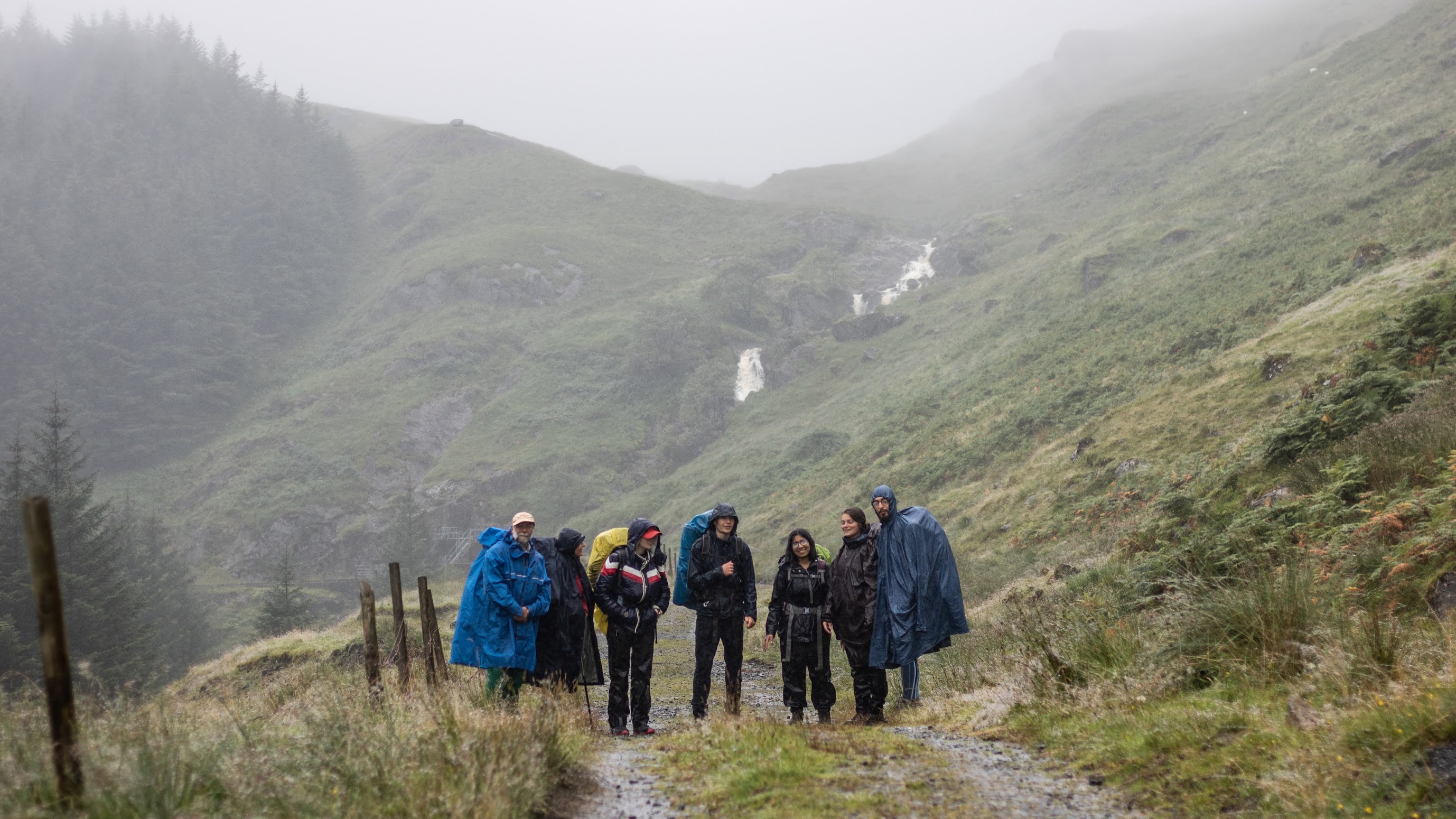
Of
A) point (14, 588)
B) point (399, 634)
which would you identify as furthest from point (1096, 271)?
point (14, 588)

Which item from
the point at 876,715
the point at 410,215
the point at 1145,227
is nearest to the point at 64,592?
the point at 876,715

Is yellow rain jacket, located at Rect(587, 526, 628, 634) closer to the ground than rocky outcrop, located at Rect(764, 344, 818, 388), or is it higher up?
closer to the ground

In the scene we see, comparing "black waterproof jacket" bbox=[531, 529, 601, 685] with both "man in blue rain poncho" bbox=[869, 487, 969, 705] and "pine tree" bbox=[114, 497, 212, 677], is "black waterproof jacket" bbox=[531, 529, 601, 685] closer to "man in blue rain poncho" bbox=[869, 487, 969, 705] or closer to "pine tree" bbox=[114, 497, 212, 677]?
"man in blue rain poncho" bbox=[869, 487, 969, 705]

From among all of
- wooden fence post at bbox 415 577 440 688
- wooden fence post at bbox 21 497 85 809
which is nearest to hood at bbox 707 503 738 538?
wooden fence post at bbox 415 577 440 688

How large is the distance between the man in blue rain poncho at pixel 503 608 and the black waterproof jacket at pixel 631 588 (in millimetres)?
545

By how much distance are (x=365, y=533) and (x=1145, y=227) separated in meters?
51.9

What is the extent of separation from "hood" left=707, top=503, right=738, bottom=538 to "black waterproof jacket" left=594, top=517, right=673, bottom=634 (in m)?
0.58

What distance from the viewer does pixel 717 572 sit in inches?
291

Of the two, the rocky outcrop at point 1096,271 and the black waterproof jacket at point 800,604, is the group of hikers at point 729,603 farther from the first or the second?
the rocky outcrop at point 1096,271

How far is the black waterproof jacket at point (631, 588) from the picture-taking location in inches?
283

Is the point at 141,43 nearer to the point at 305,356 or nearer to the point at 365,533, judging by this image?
the point at 305,356

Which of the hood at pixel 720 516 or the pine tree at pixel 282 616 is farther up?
the hood at pixel 720 516

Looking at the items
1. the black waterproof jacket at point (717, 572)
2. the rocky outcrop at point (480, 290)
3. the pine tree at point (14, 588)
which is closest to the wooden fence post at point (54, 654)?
the black waterproof jacket at point (717, 572)

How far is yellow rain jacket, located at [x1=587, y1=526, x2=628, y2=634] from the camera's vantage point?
767cm
